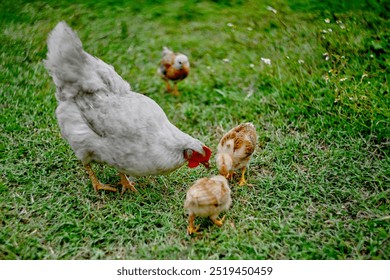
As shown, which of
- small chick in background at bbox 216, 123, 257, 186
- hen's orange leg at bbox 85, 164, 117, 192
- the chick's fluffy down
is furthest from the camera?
hen's orange leg at bbox 85, 164, 117, 192

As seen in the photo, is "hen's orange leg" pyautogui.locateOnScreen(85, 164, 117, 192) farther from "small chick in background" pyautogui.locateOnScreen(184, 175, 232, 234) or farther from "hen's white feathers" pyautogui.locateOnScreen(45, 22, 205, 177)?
"small chick in background" pyautogui.locateOnScreen(184, 175, 232, 234)

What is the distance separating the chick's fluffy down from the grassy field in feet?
0.98

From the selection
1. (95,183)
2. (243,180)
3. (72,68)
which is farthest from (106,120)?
(243,180)

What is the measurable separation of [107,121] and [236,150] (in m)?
1.40

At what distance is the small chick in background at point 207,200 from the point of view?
335 cm

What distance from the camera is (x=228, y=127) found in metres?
5.00

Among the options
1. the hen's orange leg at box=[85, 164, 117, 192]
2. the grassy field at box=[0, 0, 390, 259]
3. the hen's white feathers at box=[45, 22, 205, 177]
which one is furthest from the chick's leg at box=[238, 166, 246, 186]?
the hen's orange leg at box=[85, 164, 117, 192]

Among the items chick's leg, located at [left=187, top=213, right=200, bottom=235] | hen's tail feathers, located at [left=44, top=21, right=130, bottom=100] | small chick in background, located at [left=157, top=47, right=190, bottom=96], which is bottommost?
chick's leg, located at [left=187, top=213, right=200, bottom=235]

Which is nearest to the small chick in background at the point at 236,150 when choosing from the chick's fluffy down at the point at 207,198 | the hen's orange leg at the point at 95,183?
the chick's fluffy down at the point at 207,198

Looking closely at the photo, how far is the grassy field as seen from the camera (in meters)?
3.55

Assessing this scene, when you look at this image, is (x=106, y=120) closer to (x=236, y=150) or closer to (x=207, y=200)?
(x=207, y=200)

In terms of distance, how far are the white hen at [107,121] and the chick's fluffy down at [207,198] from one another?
1.31 ft

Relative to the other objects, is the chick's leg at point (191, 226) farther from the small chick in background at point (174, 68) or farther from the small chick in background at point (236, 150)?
the small chick in background at point (174, 68)
